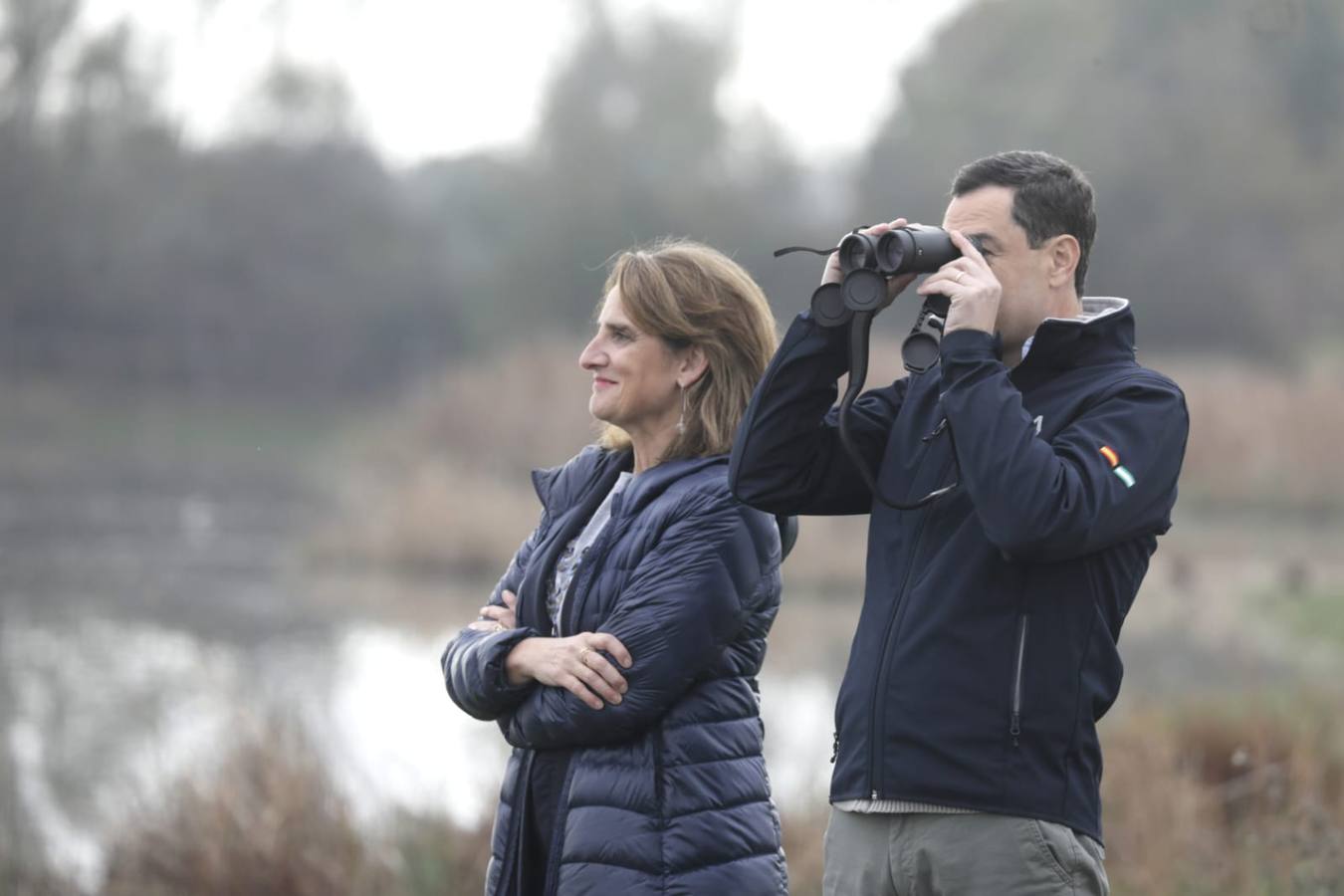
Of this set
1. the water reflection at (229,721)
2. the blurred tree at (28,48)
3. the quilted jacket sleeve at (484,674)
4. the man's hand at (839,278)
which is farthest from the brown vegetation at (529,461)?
the blurred tree at (28,48)

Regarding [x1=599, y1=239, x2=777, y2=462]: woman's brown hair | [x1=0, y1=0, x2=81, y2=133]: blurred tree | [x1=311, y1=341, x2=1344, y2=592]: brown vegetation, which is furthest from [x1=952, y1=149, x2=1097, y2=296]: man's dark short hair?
[x1=0, y1=0, x2=81, y2=133]: blurred tree

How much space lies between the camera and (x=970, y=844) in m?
2.12

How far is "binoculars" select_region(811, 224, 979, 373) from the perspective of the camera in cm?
224

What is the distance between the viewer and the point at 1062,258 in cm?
231

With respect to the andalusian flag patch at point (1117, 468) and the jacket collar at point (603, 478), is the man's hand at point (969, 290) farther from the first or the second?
the jacket collar at point (603, 478)

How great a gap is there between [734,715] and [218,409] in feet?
89.1

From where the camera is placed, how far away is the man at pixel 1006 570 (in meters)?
2.11

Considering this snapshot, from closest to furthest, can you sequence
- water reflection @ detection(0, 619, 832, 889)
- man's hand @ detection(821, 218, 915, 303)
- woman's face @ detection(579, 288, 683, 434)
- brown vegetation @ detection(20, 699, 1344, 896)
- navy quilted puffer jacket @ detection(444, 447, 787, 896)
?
man's hand @ detection(821, 218, 915, 303) → navy quilted puffer jacket @ detection(444, 447, 787, 896) → woman's face @ detection(579, 288, 683, 434) → brown vegetation @ detection(20, 699, 1344, 896) → water reflection @ detection(0, 619, 832, 889)

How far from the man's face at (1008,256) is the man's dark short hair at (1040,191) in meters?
0.01

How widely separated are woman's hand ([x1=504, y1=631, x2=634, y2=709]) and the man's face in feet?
2.39

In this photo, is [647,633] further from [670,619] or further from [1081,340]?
[1081,340]

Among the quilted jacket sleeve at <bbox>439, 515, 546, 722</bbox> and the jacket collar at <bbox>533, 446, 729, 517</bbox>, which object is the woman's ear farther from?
the quilted jacket sleeve at <bbox>439, 515, 546, 722</bbox>

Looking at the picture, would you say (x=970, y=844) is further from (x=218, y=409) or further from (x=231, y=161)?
(x=231, y=161)

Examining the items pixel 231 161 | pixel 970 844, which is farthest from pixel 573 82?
pixel 970 844
